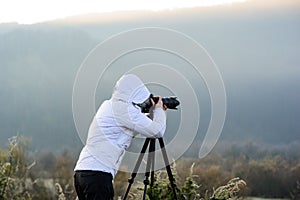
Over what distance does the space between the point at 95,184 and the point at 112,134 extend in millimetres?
220

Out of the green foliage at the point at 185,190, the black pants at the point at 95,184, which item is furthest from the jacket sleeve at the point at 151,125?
the green foliage at the point at 185,190

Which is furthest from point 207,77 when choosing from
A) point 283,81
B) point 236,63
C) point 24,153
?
point 236,63

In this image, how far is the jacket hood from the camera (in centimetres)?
224

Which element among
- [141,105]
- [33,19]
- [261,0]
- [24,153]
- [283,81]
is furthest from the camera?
[261,0]

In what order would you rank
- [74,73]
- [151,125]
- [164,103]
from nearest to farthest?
[151,125] → [164,103] → [74,73]

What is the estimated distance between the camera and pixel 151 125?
2.20 m

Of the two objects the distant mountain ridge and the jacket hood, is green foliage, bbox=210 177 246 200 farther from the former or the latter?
the distant mountain ridge

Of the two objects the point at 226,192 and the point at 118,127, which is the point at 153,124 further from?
the point at 226,192

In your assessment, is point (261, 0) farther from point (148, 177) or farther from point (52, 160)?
point (148, 177)

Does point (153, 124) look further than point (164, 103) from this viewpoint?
No

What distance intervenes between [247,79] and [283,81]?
3.98ft

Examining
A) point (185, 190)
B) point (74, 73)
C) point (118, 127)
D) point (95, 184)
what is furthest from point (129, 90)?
point (74, 73)

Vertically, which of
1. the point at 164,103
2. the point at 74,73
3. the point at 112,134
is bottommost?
the point at 112,134

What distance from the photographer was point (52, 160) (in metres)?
9.24
